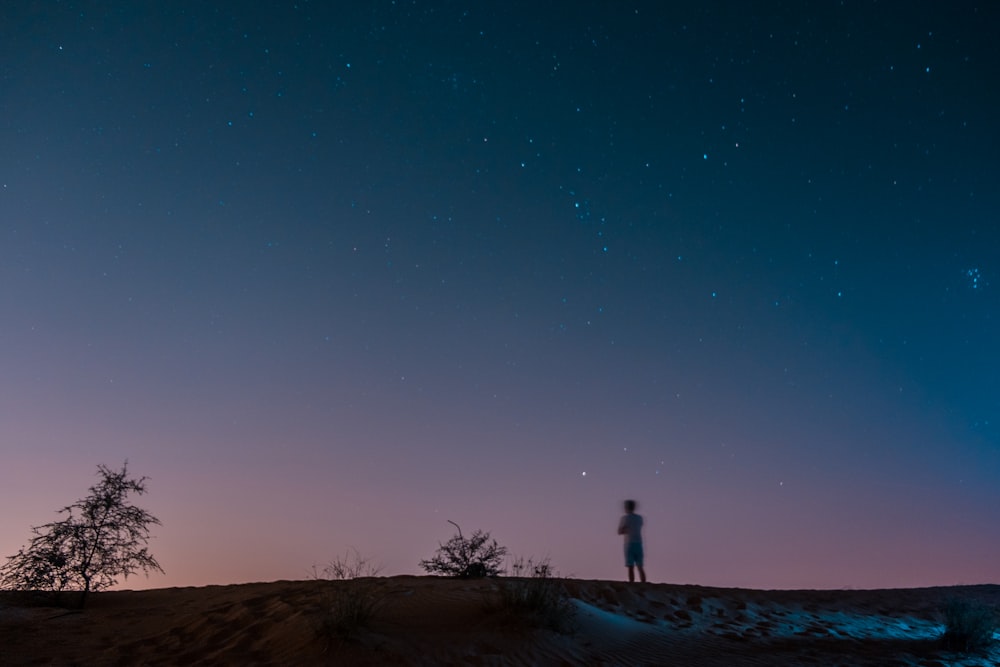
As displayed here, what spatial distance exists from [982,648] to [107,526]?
1707cm

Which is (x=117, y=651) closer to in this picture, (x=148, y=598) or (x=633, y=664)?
(x=148, y=598)

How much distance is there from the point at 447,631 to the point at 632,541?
745cm

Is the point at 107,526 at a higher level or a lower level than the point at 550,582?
higher

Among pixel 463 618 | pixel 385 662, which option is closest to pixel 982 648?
pixel 463 618

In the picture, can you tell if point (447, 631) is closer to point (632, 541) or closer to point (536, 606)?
point (536, 606)

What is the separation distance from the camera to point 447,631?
883cm

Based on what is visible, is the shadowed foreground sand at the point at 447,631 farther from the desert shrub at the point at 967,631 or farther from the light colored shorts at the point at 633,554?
the light colored shorts at the point at 633,554

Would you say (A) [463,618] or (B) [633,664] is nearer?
(B) [633,664]

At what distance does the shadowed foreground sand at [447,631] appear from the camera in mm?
8312

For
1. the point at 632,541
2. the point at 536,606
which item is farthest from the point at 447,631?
the point at 632,541

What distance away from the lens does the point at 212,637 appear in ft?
29.7

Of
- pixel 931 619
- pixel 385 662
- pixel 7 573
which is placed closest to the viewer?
pixel 385 662

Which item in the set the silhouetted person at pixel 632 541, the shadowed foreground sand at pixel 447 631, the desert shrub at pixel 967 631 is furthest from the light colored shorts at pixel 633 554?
the desert shrub at pixel 967 631

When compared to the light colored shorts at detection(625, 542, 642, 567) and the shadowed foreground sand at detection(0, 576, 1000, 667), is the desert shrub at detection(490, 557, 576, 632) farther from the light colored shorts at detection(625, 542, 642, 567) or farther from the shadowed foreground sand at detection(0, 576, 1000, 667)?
the light colored shorts at detection(625, 542, 642, 567)
